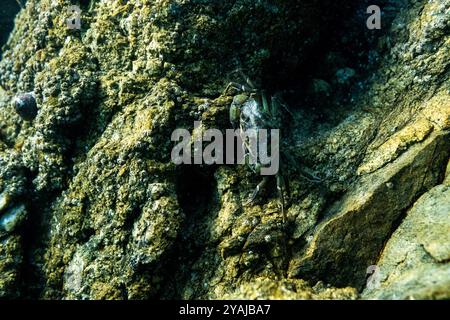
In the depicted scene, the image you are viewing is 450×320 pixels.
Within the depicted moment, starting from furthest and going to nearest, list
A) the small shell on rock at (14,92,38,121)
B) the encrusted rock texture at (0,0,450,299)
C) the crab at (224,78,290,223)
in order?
1. the small shell on rock at (14,92,38,121)
2. the crab at (224,78,290,223)
3. the encrusted rock texture at (0,0,450,299)

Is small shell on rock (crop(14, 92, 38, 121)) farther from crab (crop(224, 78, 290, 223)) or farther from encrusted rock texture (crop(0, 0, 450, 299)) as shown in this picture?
crab (crop(224, 78, 290, 223))

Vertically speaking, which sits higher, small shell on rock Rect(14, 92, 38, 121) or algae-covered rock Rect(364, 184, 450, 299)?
small shell on rock Rect(14, 92, 38, 121)

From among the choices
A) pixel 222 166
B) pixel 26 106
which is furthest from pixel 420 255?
pixel 26 106

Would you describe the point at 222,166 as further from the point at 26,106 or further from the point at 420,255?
the point at 26,106

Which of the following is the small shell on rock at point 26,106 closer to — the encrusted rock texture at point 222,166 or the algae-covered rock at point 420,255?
the encrusted rock texture at point 222,166

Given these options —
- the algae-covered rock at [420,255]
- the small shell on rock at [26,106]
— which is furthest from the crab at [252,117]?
the small shell on rock at [26,106]

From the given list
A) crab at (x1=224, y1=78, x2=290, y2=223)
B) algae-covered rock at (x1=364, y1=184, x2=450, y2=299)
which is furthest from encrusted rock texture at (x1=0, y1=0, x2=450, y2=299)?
crab at (x1=224, y1=78, x2=290, y2=223)
